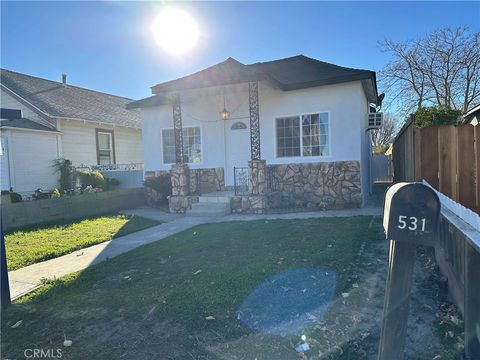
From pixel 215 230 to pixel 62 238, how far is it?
11.0 ft

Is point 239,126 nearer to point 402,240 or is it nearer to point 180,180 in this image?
point 180,180

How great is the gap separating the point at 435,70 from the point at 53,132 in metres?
20.6

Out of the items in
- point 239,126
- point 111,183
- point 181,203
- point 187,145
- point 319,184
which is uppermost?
point 239,126

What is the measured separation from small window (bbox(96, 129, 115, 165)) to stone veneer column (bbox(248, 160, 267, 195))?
885cm

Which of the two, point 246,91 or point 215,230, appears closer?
point 215,230

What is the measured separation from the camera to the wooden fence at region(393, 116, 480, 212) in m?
3.50

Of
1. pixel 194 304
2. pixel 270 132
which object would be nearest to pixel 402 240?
pixel 194 304

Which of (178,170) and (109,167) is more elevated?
(109,167)

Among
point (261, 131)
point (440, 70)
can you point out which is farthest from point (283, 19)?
point (440, 70)

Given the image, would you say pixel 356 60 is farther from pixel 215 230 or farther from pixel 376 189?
pixel 215 230

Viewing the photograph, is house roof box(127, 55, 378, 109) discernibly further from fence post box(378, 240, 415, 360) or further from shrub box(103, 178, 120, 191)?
fence post box(378, 240, 415, 360)

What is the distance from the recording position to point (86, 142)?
14211 mm

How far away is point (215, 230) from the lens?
22.9 feet

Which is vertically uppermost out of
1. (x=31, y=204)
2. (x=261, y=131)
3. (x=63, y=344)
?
(x=261, y=131)
